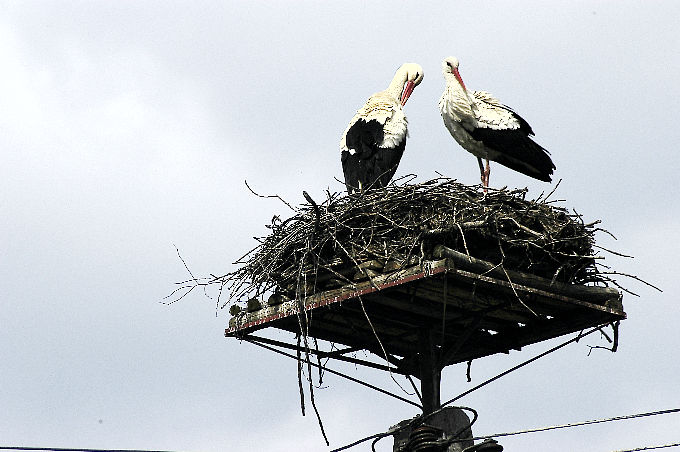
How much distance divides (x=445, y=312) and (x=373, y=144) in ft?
9.06

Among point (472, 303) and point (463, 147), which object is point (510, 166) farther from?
point (472, 303)

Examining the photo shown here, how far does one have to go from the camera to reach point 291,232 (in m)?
7.86

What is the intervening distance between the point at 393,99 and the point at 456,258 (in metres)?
3.81

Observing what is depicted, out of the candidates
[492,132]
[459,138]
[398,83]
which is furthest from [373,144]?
[398,83]

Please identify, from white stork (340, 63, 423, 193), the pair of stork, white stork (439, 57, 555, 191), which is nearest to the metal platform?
white stork (340, 63, 423, 193)

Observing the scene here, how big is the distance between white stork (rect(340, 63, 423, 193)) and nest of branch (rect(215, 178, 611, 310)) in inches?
72.7

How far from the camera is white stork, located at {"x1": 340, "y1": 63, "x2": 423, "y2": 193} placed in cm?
990

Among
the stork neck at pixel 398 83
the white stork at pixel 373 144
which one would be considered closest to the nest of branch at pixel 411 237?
the white stork at pixel 373 144

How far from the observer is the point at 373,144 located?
32.5ft

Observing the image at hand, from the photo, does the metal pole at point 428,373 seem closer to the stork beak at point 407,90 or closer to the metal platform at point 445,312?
the metal platform at point 445,312

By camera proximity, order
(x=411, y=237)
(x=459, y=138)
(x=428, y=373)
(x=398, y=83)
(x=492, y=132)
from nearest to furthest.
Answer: (x=411, y=237) < (x=428, y=373) < (x=492, y=132) < (x=459, y=138) < (x=398, y=83)

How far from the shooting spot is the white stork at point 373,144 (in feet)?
32.5

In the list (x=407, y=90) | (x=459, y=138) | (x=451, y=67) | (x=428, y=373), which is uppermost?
(x=407, y=90)

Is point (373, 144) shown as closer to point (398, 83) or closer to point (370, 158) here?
point (370, 158)
